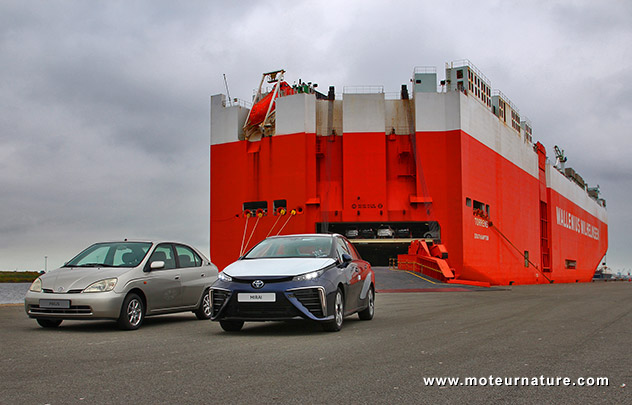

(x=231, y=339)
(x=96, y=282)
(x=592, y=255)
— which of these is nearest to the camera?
(x=231, y=339)

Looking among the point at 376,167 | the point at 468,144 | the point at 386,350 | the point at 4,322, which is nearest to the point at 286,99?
the point at 376,167

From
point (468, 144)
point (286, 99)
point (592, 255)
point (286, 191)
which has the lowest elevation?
point (592, 255)

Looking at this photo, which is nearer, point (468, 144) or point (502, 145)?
point (468, 144)

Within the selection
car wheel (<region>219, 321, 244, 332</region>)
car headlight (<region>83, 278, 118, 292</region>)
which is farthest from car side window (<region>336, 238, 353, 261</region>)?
car headlight (<region>83, 278, 118, 292</region>)

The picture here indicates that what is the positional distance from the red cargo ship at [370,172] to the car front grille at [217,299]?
30263 mm

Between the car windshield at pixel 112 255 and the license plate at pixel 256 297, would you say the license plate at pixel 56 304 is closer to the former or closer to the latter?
the car windshield at pixel 112 255

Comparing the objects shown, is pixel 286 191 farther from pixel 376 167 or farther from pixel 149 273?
pixel 149 273

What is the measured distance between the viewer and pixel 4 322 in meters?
10.8

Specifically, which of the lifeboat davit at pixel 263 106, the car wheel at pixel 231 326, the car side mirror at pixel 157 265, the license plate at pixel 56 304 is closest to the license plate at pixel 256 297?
the car wheel at pixel 231 326

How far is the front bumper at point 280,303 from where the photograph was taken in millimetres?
8469

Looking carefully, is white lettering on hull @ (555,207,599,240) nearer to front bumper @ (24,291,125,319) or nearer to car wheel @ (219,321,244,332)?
car wheel @ (219,321,244,332)

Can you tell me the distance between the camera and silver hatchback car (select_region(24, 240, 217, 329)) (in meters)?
9.17

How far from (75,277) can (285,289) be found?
3410 millimetres

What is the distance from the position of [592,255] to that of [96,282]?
91.9 meters
